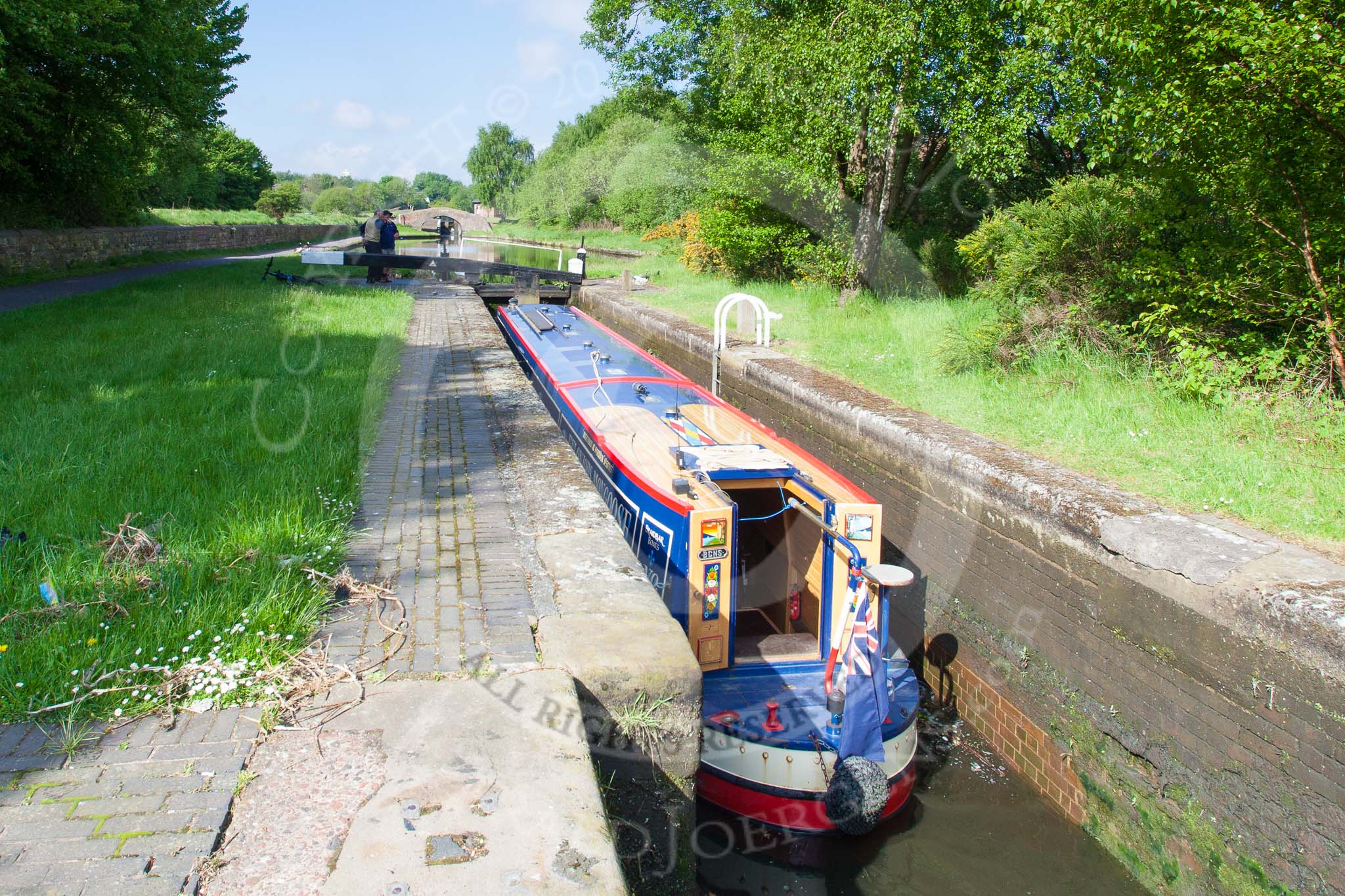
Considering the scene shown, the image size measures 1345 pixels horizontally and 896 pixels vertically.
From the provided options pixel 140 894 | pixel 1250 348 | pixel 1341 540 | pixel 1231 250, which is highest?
pixel 1231 250

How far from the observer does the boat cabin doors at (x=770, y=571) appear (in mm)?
5266

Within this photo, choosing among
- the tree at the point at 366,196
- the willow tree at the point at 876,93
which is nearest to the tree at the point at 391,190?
the tree at the point at 366,196

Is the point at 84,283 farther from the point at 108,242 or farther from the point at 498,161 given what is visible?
the point at 498,161

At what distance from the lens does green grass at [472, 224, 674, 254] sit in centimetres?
3669

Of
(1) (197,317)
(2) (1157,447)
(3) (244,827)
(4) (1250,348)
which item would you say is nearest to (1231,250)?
(4) (1250,348)

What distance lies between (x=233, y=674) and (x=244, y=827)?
0.94 meters

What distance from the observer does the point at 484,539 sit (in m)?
5.10

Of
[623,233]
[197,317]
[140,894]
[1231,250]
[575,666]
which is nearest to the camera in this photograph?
[140,894]

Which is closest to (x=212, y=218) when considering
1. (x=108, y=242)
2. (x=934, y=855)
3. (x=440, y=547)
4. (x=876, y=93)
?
(x=108, y=242)

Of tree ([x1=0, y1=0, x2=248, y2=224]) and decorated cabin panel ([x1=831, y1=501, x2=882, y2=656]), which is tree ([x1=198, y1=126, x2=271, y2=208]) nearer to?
tree ([x1=0, y1=0, x2=248, y2=224])

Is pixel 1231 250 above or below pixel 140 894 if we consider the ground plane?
above

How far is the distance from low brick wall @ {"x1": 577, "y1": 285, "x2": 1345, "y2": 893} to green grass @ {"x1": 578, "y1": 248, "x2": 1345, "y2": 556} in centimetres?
30

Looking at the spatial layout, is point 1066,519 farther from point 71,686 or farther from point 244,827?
point 71,686

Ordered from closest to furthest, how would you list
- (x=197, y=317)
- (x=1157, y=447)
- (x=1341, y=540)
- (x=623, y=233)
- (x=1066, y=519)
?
(x=1341, y=540), (x=1066, y=519), (x=1157, y=447), (x=197, y=317), (x=623, y=233)
